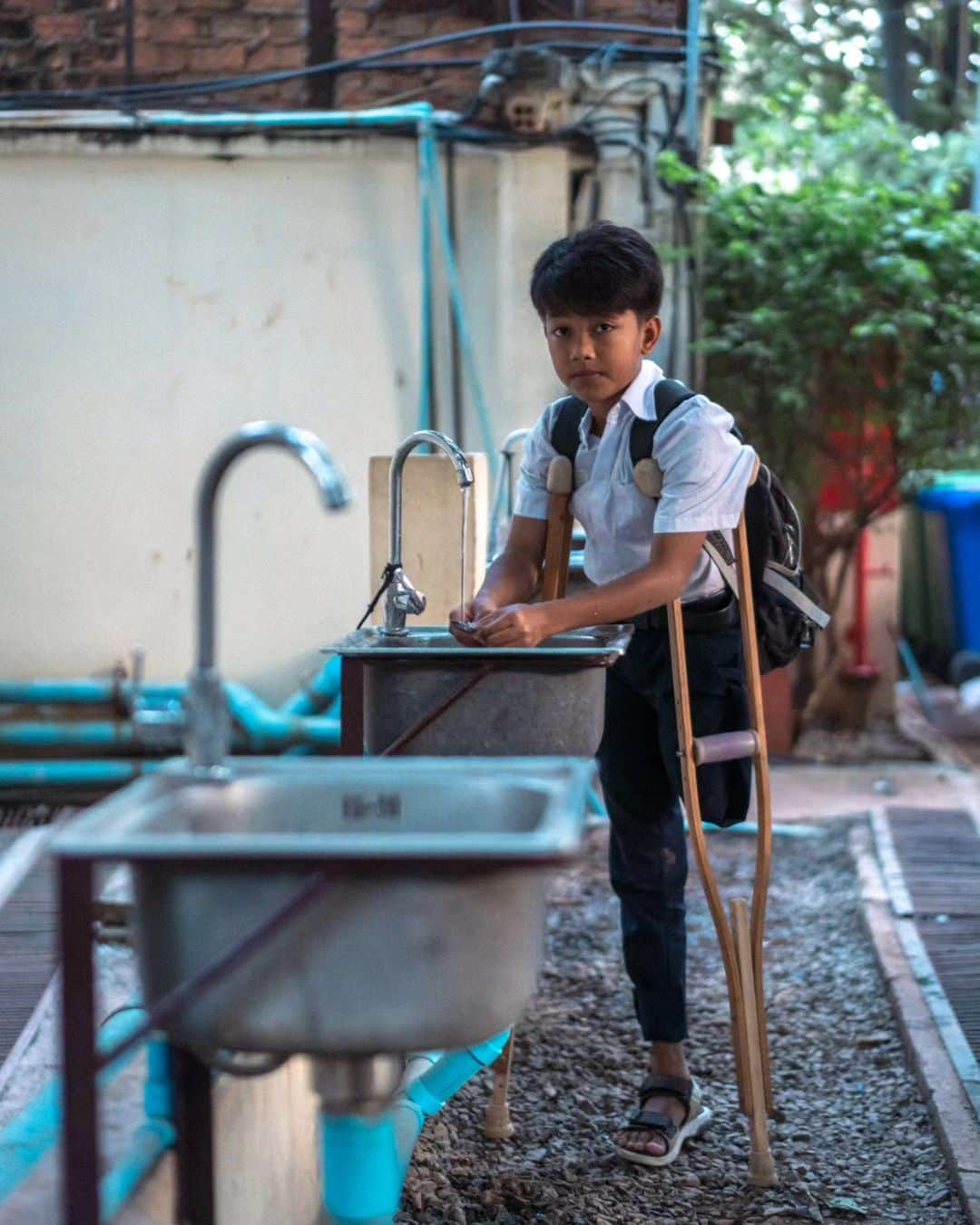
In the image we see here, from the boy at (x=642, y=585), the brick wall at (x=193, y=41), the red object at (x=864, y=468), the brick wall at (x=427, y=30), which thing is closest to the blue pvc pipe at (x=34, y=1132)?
the boy at (x=642, y=585)

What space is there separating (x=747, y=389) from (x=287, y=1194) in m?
6.20

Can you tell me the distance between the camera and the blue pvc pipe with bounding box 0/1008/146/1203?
7.90 feet

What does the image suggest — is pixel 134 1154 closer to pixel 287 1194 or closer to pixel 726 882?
pixel 287 1194

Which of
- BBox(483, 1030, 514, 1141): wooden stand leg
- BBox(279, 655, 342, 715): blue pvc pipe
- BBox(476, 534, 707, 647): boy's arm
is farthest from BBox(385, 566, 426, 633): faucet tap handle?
BBox(279, 655, 342, 715): blue pvc pipe

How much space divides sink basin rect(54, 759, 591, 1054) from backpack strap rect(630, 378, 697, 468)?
145 cm

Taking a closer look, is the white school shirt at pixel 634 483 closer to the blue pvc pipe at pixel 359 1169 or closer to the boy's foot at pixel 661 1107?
the boy's foot at pixel 661 1107

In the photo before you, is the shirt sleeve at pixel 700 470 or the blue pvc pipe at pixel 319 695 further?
the blue pvc pipe at pixel 319 695

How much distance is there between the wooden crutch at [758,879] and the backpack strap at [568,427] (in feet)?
1.37

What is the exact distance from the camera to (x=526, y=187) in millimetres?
7379

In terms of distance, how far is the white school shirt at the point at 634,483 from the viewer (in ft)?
10.7

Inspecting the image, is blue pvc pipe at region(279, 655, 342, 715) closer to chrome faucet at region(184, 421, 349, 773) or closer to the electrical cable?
the electrical cable

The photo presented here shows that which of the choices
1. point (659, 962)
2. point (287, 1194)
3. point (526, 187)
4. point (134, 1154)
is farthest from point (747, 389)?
point (134, 1154)

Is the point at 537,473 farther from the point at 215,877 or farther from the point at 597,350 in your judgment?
the point at 215,877

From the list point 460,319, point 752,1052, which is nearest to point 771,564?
point 752,1052
